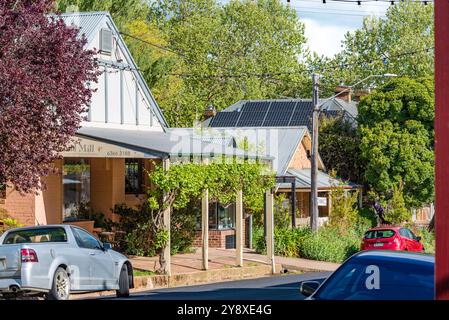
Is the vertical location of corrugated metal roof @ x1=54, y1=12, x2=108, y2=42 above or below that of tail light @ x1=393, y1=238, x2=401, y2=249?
above

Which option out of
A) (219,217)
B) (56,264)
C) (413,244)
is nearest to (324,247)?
(413,244)

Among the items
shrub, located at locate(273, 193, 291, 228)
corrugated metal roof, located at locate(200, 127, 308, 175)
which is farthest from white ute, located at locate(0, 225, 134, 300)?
corrugated metal roof, located at locate(200, 127, 308, 175)

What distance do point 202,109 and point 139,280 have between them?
38413 millimetres

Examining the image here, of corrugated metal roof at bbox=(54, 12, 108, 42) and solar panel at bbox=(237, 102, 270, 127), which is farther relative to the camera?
solar panel at bbox=(237, 102, 270, 127)

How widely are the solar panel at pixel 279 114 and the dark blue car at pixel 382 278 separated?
165 ft

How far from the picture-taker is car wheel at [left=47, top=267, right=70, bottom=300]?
18.0 metres

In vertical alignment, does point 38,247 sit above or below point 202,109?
below

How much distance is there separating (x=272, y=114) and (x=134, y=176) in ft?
90.5

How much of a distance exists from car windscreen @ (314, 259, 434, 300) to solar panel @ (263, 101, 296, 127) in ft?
165

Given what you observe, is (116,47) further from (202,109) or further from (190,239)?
(202,109)

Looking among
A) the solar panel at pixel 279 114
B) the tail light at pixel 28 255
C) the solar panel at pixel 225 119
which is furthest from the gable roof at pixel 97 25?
the solar panel at pixel 279 114

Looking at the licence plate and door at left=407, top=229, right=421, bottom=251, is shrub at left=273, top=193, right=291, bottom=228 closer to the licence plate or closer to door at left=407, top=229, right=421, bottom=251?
the licence plate

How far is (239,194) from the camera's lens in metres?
32.0

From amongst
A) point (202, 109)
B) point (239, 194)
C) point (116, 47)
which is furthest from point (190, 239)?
point (202, 109)
